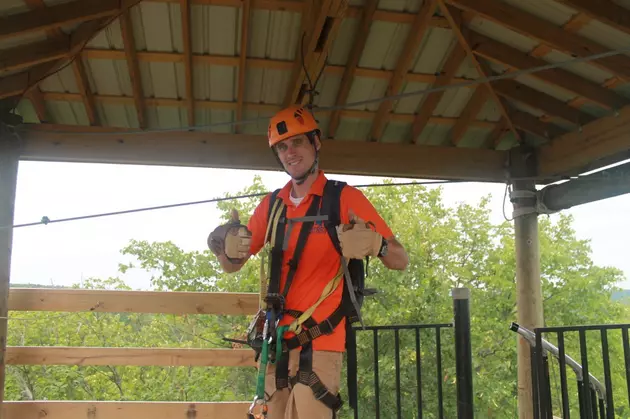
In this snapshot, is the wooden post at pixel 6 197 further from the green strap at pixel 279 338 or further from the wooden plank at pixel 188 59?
the green strap at pixel 279 338

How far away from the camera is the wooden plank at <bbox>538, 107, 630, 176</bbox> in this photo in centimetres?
566

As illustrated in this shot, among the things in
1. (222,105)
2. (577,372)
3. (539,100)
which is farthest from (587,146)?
(222,105)

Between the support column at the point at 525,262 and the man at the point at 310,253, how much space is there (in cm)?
471

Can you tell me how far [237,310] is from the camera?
484 centimetres

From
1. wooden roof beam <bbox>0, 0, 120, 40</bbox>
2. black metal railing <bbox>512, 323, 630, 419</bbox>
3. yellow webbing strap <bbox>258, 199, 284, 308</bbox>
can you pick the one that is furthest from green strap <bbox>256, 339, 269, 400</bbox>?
wooden roof beam <bbox>0, 0, 120, 40</bbox>

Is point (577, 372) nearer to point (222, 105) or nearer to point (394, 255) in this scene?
point (394, 255)

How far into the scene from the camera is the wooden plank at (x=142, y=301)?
188 inches

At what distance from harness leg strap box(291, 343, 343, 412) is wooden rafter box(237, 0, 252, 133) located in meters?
3.86

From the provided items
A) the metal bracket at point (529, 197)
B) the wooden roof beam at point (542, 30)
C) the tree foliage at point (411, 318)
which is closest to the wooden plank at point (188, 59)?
the wooden roof beam at point (542, 30)

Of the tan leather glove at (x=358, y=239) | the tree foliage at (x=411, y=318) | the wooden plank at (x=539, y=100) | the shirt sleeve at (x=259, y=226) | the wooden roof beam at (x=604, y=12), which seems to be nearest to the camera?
the tan leather glove at (x=358, y=239)

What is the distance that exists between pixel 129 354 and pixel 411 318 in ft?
53.1

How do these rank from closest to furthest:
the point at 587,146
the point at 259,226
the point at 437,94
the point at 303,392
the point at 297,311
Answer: the point at 303,392, the point at 297,311, the point at 259,226, the point at 587,146, the point at 437,94

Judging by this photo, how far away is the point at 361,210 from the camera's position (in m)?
2.56

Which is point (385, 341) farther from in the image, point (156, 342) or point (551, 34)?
point (551, 34)
